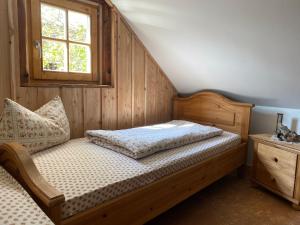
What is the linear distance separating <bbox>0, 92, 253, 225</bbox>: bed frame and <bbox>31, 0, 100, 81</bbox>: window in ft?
3.23

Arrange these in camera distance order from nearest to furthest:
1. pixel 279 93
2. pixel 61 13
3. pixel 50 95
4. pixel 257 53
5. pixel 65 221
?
pixel 65 221 < pixel 257 53 < pixel 50 95 < pixel 61 13 < pixel 279 93

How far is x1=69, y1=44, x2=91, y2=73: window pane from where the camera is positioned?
2.15 metres

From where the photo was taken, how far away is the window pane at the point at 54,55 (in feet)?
6.49

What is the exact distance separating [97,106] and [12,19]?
981 millimetres

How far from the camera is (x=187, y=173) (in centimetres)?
167

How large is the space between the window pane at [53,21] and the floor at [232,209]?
70.7 inches

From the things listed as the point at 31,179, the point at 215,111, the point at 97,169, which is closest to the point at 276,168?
the point at 215,111

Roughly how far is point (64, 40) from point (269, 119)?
2275mm

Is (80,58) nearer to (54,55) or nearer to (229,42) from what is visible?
(54,55)

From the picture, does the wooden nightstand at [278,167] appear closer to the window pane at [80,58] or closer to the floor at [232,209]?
the floor at [232,209]

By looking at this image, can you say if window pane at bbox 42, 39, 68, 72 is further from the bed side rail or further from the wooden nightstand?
the wooden nightstand

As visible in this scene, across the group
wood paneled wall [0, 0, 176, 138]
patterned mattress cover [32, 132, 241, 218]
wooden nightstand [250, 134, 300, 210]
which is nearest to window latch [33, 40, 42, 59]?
wood paneled wall [0, 0, 176, 138]

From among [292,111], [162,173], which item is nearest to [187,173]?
[162,173]

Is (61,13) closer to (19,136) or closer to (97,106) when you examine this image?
(97,106)
